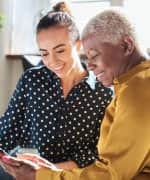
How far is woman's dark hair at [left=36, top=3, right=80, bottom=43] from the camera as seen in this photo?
5.53ft

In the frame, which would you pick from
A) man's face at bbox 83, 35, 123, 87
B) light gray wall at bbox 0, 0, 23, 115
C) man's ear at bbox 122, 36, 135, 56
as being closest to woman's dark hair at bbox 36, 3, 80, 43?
man's face at bbox 83, 35, 123, 87

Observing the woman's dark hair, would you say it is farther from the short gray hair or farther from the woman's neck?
the short gray hair

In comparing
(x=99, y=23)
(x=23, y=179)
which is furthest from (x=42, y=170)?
(x=99, y=23)

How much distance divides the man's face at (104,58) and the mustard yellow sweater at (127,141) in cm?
6

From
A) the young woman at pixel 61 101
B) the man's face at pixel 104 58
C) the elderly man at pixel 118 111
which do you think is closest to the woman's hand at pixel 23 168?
the elderly man at pixel 118 111

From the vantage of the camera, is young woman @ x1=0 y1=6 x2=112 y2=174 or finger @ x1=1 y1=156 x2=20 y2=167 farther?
young woman @ x1=0 y1=6 x2=112 y2=174

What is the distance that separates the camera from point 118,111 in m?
1.13

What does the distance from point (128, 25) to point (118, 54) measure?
9cm

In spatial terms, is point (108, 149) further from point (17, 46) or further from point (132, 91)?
point (17, 46)

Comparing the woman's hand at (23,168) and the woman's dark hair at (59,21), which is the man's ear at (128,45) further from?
the woman's dark hair at (59,21)

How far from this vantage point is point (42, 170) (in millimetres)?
1188

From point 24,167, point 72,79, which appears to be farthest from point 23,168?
point 72,79

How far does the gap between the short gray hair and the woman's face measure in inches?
19.4

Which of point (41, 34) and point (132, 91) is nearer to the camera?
point (132, 91)
